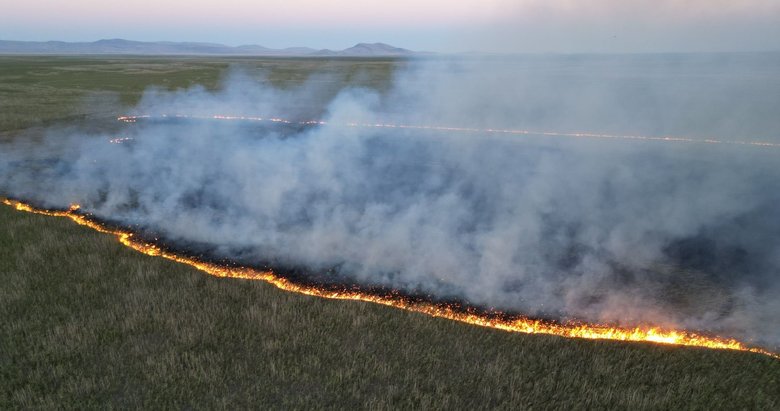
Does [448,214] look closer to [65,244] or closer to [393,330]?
[393,330]

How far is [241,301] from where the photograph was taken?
7.01 meters

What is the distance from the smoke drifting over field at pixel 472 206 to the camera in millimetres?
8195

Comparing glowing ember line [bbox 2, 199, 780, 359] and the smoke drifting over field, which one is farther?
the smoke drifting over field

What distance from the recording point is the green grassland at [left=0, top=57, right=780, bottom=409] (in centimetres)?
507

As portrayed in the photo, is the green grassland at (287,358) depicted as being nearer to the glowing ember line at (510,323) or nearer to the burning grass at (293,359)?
the burning grass at (293,359)

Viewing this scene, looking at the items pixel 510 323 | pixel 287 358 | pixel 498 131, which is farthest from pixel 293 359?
pixel 498 131

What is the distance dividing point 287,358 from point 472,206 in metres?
7.38

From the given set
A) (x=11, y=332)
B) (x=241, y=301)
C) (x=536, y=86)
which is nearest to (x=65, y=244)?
(x=11, y=332)

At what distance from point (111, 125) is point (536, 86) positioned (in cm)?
3768

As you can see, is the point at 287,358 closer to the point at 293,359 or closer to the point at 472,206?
the point at 293,359

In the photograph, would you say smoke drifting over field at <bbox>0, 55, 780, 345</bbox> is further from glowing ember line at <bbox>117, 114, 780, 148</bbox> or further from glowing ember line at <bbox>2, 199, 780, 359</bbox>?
glowing ember line at <bbox>117, 114, 780, 148</bbox>

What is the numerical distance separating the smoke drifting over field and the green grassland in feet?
4.33

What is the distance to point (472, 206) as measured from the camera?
12031 millimetres

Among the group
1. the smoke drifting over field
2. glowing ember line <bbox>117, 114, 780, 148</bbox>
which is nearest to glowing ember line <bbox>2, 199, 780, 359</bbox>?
the smoke drifting over field
